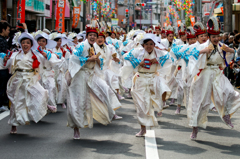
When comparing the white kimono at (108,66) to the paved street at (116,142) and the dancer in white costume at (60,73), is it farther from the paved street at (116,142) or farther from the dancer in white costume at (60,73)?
the paved street at (116,142)

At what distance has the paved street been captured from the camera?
18.2 feet

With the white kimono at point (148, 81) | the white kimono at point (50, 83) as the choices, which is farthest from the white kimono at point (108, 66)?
the white kimono at point (148, 81)

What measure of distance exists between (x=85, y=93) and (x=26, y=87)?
1.14 metres

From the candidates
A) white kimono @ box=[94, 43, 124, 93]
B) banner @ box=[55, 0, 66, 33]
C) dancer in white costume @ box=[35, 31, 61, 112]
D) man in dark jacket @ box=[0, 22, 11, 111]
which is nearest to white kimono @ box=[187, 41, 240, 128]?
white kimono @ box=[94, 43, 124, 93]

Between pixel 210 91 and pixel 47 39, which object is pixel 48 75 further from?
pixel 210 91

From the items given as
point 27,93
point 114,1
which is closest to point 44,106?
point 27,93

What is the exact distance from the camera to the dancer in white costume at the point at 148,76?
680 cm

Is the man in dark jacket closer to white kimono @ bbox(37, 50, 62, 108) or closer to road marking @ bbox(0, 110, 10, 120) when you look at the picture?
road marking @ bbox(0, 110, 10, 120)

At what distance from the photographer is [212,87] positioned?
6539 mm

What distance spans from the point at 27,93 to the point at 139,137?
218 centimetres

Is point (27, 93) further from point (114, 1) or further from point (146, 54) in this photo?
point (114, 1)

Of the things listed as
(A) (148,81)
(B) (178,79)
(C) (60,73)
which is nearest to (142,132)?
(A) (148,81)

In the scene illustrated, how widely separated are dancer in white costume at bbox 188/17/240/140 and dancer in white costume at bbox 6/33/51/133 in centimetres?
270

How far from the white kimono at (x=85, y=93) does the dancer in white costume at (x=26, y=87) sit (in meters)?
0.75
